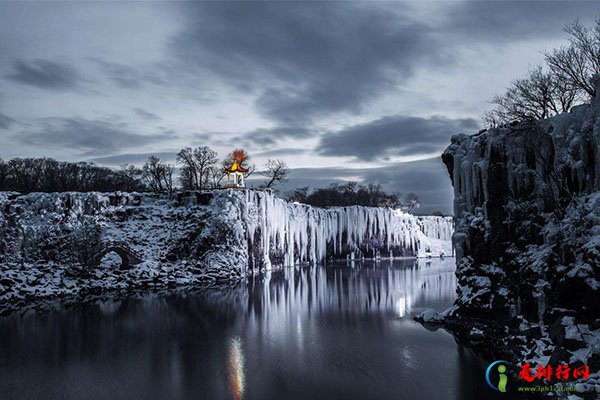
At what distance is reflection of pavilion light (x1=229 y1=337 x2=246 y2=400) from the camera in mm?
7963

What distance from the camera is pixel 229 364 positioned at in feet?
31.6

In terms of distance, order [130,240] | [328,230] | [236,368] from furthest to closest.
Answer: [328,230]
[130,240]
[236,368]

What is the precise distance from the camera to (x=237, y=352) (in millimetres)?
10695

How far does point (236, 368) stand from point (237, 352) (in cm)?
139

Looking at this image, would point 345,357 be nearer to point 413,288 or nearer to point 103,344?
point 103,344

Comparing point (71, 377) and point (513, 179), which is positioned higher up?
point (513, 179)

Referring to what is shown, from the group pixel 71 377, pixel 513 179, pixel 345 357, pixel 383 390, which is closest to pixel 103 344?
pixel 71 377

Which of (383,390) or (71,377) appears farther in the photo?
(71,377)

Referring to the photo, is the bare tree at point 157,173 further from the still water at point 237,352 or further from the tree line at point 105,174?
the still water at point 237,352

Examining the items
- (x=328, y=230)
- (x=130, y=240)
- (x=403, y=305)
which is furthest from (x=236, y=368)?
(x=328, y=230)

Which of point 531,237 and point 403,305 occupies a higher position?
point 531,237

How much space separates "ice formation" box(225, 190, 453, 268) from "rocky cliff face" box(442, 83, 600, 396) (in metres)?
19.9

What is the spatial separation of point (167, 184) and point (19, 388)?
47538 millimetres

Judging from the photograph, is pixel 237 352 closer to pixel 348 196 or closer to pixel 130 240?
pixel 130 240
